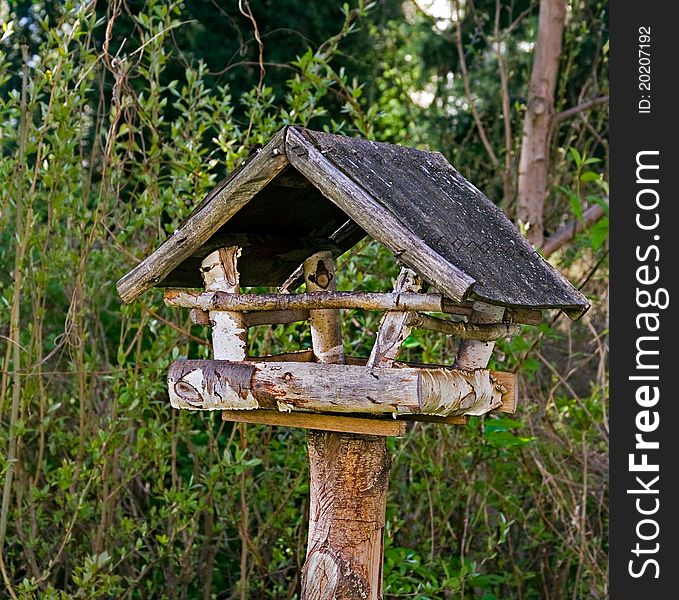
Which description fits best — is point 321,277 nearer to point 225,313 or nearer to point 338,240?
point 338,240

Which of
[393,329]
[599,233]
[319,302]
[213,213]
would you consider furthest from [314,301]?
[599,233]

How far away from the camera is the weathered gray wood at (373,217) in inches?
80.2

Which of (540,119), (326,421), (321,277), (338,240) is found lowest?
(326,421)

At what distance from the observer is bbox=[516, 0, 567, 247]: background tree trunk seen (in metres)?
4.80

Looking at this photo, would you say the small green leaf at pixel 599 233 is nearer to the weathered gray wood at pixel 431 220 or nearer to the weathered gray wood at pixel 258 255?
the weathered gray wood at pixel 431 220

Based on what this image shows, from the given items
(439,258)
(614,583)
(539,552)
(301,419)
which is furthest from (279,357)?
(539,552)

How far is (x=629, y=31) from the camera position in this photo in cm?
324

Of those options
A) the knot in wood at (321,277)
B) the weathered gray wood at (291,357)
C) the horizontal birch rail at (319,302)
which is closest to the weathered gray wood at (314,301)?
the horizontal birch rail at (319,302)

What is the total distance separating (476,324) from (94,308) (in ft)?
7.63

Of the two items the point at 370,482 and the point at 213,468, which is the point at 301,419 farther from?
the point at 213,468

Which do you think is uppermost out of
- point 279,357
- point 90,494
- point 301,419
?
point 279,357

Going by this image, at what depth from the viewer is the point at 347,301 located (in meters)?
2.28

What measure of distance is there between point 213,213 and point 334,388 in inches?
20.2

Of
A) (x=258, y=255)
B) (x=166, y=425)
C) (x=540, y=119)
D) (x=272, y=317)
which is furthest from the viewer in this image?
(x=540, y=119)
